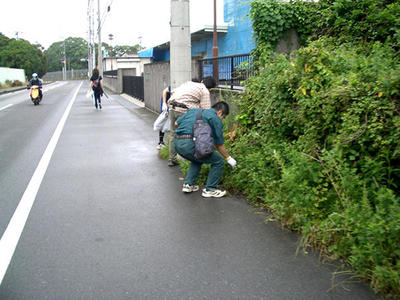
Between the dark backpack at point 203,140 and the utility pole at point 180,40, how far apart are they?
2.75 metres

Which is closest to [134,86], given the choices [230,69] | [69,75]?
[230,69]

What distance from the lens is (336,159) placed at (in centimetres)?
461

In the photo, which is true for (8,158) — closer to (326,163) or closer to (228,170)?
(228,170)

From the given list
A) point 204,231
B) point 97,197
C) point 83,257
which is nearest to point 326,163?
point 204,231

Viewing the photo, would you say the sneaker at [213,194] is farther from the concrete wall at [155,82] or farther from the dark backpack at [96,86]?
the dark backpack at [96,86]

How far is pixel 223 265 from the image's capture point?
3852 mm

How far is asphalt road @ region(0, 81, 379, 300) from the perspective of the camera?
344cm

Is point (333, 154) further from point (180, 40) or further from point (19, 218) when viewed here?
point (180, 40)

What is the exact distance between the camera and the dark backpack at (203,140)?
5574 mm

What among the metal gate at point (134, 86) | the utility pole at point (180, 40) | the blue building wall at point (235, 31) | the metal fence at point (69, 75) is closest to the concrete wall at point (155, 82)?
the metal gate at point (134, 86)

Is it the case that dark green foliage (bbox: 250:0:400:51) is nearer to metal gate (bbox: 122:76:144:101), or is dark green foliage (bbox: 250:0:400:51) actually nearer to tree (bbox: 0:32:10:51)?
metal gate (bbox: 122:76:144:101)

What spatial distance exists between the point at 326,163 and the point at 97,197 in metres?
3.18

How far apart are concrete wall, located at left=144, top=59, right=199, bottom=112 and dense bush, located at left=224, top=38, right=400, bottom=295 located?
862cm

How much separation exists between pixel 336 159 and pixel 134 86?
21.6 metres
